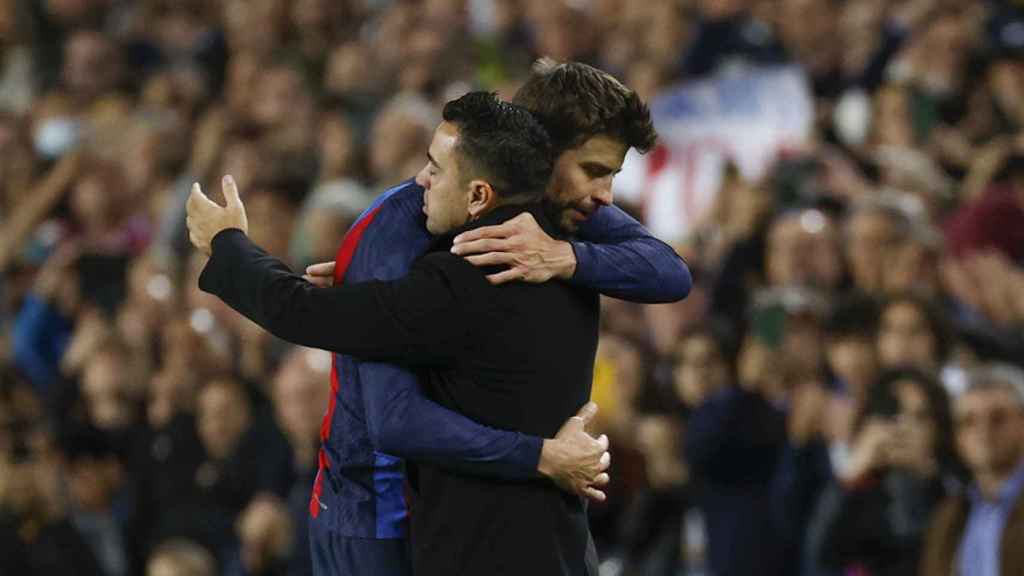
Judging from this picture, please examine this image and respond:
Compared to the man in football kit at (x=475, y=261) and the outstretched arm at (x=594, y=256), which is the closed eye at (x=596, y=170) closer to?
the man in football kit at (x=475, y=261)

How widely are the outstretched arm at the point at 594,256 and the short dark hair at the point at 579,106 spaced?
0.63ft

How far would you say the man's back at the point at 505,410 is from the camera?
3.43 m

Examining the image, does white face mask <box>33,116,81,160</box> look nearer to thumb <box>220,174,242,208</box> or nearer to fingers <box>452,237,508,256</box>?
thumb <box>220,174,242,208</box>

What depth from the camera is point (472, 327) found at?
3420 mm

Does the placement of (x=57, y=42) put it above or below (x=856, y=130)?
above

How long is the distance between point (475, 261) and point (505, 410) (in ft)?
0.87

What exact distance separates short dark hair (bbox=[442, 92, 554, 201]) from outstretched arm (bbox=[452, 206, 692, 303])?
74 mm

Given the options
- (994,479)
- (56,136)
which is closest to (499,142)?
(994,479)

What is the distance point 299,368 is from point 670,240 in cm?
Answer: 178

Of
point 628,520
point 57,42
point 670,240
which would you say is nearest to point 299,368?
point 628,520

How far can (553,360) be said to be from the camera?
11.5 ft

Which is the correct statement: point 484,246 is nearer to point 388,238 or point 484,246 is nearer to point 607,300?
point 388,238

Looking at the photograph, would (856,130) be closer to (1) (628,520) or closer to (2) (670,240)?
(2) (670,240)

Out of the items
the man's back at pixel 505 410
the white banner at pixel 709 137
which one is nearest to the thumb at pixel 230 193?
the man's back at pixel 505 410
